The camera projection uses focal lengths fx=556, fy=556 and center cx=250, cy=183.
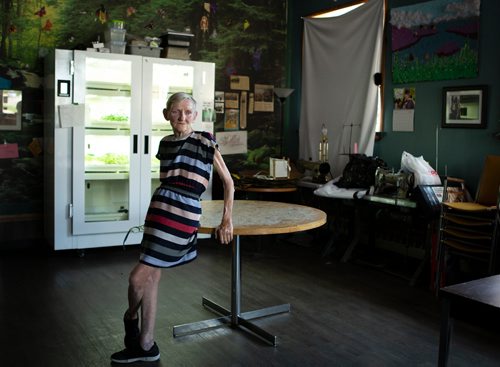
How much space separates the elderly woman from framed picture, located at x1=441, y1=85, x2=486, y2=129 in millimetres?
2725

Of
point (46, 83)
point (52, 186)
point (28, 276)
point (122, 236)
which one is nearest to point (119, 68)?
point (46, 83)

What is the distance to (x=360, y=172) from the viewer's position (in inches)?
206

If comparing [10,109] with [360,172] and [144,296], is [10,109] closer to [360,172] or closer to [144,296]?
[144,296]

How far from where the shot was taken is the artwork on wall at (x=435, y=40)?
4730mm

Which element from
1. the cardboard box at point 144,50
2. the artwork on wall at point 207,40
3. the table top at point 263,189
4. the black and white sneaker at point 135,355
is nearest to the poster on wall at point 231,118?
the artwork on wall at point 207,40

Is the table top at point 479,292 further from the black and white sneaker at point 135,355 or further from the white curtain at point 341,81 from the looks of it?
the white curtain at point 341,81

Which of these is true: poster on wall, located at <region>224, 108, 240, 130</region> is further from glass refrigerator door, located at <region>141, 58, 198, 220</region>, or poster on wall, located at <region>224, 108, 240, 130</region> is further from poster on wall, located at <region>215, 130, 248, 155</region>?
glass refrigerator door, located at <region>141, 58, 198, 220</region>

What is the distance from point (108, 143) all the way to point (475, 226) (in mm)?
3457

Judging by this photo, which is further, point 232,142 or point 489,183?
point 232,142

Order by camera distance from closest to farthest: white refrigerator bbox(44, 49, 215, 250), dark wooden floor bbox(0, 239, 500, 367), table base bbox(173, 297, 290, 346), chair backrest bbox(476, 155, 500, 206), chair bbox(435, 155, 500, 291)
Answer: dark wooden floor bbox(0, 239, 500, 367) → table base bbox(173, 297, 290, 346) → chair bbox(435, 155, 500, 291) → chair backrest bbox(476, 155, 500, 206) → white refrigerator bbox(44, 49, 215, 250)

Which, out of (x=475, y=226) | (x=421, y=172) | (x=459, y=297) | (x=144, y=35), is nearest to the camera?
(x=459, y=297)

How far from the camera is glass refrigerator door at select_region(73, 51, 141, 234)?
5312mm

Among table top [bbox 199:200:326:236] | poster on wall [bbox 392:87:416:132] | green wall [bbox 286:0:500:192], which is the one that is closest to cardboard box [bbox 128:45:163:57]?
green wall [bbox 286:0:500:192]

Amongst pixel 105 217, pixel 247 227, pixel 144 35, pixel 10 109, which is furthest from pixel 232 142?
pixel 247 227
